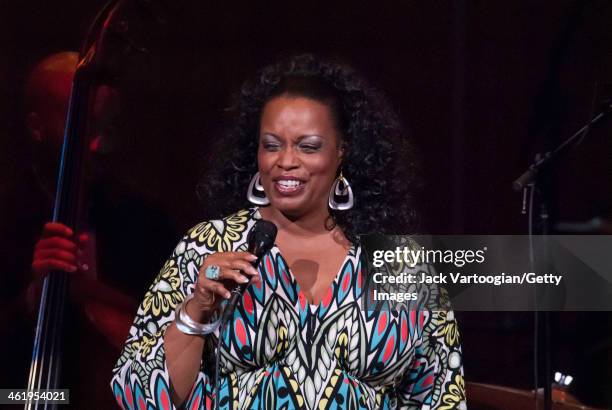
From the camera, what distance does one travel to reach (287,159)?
6.17ft

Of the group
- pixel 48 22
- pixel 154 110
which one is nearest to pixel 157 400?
pixel 154 110

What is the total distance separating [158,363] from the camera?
1751mm

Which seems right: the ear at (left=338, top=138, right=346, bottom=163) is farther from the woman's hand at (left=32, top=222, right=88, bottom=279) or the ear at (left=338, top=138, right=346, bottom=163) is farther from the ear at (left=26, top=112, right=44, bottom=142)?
the ear at (left=26, top=112, right=44, bottom=142)

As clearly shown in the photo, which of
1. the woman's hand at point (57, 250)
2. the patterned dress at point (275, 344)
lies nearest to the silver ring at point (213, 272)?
the patterned dress at point (275, 344)

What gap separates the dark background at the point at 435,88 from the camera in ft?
8.36

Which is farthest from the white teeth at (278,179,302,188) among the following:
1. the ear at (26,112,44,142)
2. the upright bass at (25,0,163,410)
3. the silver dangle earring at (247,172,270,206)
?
the ear at (26,112,44,142)

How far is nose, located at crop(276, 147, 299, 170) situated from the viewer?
1.88 meters

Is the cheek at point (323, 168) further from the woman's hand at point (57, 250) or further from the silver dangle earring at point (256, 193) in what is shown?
the woman's hand at point (57, 250)

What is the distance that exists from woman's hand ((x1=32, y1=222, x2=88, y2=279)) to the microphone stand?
121cm

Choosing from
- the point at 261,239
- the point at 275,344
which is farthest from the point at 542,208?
the point at 261,239

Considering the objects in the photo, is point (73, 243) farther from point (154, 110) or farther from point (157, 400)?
point (157, 400)

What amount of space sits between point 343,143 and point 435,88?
25.5 inches

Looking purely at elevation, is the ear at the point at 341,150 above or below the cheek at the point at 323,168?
above

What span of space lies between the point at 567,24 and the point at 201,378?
1.51 metres
